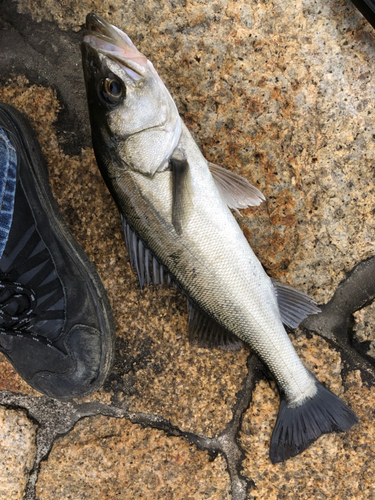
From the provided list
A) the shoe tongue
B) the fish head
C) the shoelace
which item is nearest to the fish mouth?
the fish head

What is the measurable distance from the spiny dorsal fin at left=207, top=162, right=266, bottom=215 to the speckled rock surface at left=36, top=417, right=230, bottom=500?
133cm

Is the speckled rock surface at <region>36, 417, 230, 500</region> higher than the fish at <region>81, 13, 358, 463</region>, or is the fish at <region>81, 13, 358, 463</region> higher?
the fish at <region>81, 13, 358, 463</region>

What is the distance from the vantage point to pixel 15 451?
209 cm

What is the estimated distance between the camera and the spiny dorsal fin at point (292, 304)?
180 centimetres

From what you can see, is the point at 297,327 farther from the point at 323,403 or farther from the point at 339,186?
the point at 339,186

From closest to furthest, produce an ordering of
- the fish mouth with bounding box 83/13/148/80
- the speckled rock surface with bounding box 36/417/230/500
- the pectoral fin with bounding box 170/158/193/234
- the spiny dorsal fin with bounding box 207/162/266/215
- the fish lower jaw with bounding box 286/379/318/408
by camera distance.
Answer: the fish mouth with bounding box 83/13/148/80 → the pectoral fin with bounding box 170/158/193/234 → the spiny dorsal fin with bounding box 207/162/266/215 → the fish lower jaw with bounding box 286/379/318/408 → the speckled rock surface with bounding box 36/417/230/500

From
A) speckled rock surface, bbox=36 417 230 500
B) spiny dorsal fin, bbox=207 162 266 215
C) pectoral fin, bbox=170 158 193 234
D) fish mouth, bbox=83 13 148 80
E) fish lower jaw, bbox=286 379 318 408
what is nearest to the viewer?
fish mouth, bbox=83 13 148 80

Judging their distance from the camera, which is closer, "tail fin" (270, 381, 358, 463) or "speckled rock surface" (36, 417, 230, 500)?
"tail fin" (270, 381, 358, 463)

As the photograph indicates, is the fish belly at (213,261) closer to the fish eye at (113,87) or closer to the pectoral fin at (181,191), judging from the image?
the pectoral fin at (181,191)

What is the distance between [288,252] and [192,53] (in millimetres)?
1086

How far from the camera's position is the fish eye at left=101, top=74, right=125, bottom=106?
4.99ft

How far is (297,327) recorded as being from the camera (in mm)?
1951

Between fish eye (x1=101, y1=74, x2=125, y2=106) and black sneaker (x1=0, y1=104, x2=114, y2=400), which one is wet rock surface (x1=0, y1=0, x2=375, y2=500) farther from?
fish eye (x1=101, y1=74, x2=125, y2=106)

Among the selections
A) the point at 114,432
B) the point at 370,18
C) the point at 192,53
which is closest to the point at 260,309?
the point at 114,432
